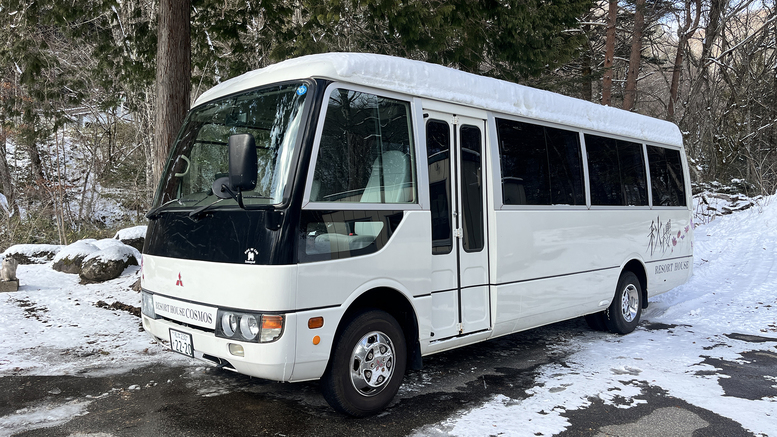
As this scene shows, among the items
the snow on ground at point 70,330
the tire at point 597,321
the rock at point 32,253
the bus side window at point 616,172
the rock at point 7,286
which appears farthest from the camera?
the rock at point 32,253

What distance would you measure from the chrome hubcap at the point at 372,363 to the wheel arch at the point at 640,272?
4473 mm

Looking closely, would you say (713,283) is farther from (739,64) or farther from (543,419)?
(739,64)

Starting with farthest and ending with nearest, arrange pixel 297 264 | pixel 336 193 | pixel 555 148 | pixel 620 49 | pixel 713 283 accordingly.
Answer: pixel 620 49
pixel 713 283
pixel 555 148
pixel 336 193
pixel 297 264

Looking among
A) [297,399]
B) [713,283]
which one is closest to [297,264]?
[297,399]

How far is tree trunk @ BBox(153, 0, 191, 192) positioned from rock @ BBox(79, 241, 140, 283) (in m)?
2.85

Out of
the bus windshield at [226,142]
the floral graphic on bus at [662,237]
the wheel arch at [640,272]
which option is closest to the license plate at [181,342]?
the bus windshield at [226,142]

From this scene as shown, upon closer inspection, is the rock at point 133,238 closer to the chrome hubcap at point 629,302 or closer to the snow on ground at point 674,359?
the snow on ground at point 674,359

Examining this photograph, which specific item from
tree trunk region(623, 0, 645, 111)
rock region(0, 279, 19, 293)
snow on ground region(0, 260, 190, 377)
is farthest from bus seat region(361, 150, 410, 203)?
tree trunk region(623, 0, 645, 111)

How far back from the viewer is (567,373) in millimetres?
5617

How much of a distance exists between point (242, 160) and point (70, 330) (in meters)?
5.02

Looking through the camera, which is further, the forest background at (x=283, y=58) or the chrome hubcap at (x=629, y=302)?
the forest background at (x=283, y=58)

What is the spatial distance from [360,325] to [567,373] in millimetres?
2512

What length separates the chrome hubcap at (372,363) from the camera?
430cm

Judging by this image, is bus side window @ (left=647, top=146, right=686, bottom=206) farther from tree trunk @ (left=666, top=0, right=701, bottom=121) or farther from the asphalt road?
tree trunk @ (left=666, top=0, right=701, bottom=121)
